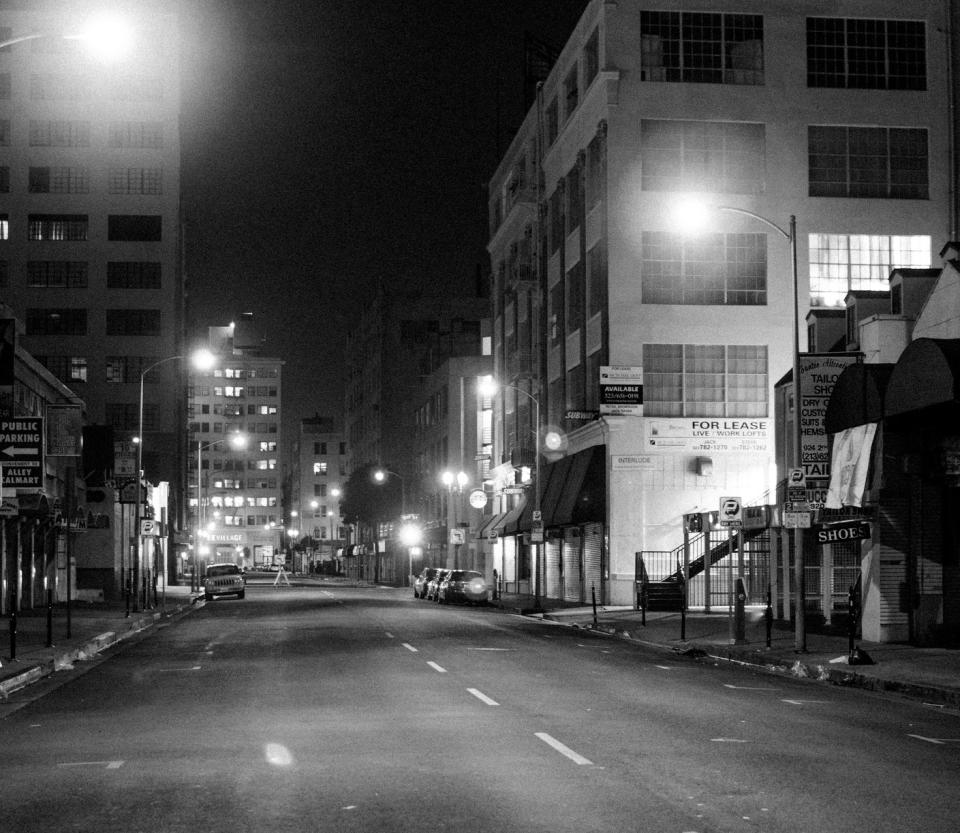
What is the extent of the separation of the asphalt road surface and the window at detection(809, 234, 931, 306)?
92.1 ft

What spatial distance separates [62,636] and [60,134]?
77023 mm

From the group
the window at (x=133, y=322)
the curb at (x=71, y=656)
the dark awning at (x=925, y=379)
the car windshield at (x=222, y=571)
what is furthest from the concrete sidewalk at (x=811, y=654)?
the window at (x=133, y=322)

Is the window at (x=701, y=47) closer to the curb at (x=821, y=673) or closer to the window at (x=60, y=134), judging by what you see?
the curb at (x=821, y=673)

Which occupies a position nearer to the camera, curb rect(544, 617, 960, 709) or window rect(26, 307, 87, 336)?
curb rect(544, 617, 960, 709)

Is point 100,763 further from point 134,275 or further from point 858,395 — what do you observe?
point 134,275

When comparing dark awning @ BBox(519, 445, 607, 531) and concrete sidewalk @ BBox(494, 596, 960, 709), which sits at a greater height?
dark awning @ BBox(519, 445, 607, 531)

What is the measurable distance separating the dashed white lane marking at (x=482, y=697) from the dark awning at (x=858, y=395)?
11.0 m

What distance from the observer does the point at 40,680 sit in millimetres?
22344

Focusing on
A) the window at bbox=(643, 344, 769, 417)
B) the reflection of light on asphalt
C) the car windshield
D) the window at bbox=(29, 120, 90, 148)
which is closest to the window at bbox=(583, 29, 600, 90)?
the window at bbox=(643, 344, 769, 417)

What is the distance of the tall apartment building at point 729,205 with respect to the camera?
→ 48656 mm

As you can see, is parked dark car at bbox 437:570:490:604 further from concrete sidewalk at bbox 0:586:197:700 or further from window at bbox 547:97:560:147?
window at bbox 547:97:560:147

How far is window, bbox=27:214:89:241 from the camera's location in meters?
100

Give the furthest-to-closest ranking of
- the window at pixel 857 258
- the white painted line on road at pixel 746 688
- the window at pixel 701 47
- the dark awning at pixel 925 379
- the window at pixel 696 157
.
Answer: the window at pixel 857 258
the window at pixel 701 47
the window at pixel 696 157
the dark awning at pixel 925 379
the white painted line on road at pixel 746 688

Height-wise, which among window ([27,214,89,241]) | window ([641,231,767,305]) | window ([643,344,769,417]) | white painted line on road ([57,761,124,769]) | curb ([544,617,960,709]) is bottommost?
curb ([544,617,960,709])
